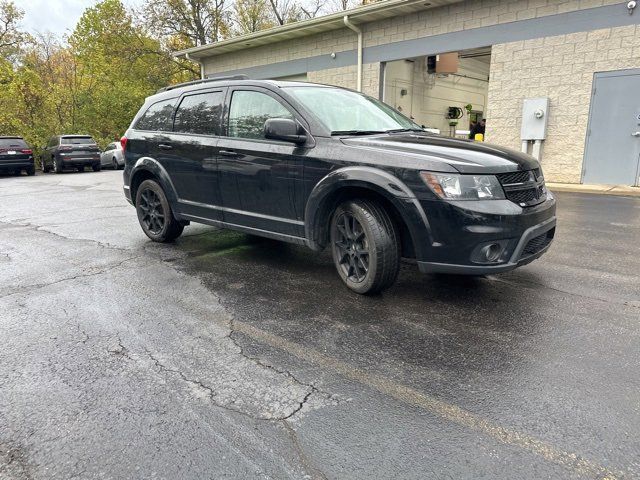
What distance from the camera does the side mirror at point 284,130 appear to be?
4.04 meters

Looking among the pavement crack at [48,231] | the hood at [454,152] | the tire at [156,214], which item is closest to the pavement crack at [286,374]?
the hood at [454,152]

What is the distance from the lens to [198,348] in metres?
3.12

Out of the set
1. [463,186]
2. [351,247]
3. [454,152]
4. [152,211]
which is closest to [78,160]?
[152,211]

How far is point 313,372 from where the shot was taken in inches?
110

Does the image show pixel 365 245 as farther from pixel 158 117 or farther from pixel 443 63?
pixel 443 63

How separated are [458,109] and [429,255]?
16648 mm

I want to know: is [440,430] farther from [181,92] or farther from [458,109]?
[458,109]

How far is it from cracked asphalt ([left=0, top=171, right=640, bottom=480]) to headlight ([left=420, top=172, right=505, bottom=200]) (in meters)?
0.92

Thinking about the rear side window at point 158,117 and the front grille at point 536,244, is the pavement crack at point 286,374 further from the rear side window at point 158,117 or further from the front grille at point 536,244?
the rear side window at point 158,117

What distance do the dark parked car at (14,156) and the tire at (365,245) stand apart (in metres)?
20.1

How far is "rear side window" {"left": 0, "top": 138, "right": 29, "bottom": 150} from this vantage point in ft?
63.2

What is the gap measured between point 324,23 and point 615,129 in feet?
28.5

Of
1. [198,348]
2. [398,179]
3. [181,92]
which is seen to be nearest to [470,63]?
[181,92]

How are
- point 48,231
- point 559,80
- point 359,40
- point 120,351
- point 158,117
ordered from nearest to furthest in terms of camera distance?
point 120,351
point 158,117
point 48,231
point 559,80
point 359,40
